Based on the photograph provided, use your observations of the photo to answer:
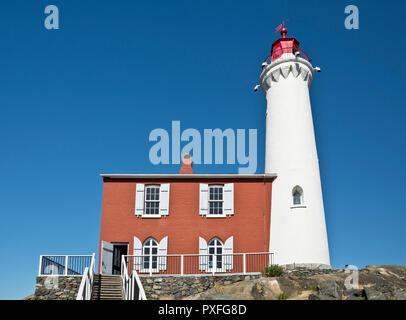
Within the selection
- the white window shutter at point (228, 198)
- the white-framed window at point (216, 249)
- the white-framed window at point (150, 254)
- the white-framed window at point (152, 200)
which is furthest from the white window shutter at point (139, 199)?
the white window shutter at point (228, 198)

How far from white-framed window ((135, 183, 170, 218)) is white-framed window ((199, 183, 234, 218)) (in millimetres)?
1815

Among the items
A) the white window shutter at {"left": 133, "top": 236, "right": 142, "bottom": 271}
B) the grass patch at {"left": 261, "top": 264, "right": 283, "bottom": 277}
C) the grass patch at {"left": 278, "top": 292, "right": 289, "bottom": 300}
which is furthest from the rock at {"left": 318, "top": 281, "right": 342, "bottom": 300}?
the white window shutter at {"left": 133, "top": 236, "right": 142, "bottom": 271}

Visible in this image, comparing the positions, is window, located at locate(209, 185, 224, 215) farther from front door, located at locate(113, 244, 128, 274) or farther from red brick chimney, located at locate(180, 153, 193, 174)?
front door, located at locate(113, 244, 128, 274)

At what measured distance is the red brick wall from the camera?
70.2 feet

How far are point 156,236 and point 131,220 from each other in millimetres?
1503

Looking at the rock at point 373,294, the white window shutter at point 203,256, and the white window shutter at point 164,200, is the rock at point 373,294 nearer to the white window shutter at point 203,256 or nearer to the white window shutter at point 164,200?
the white window shutter at point 203,256

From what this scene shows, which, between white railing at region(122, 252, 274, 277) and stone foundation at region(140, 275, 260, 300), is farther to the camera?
white railing at region(122, 252, 274, 277)

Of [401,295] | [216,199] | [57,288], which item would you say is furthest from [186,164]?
[401,295]

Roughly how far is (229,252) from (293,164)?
5.42m

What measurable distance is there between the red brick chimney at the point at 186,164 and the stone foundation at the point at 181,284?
21.4 ft

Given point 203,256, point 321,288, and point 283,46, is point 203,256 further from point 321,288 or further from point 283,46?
point 283,46

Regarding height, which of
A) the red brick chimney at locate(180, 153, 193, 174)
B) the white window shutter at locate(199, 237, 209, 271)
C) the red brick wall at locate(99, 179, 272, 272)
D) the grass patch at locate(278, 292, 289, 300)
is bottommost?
the grass patch at locate(278, 292, 289, 300)

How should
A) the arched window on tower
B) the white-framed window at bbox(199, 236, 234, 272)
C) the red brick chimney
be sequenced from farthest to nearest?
the red brick chimney < the arched window on tower < the white-framed window at bbox(199, 236, 234, 272)
